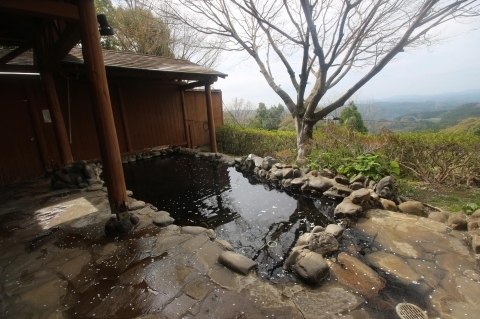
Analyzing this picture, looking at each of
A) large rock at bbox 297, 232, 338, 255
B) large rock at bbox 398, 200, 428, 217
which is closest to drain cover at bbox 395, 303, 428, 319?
large rock at bbox 297, 232, 338, 255

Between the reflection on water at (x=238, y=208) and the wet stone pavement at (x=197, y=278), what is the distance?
0.52 m

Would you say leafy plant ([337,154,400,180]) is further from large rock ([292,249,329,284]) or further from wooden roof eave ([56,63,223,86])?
wooden roof eave ([56,63,223,86])

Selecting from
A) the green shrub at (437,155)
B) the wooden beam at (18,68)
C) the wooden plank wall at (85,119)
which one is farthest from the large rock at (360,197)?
the wooden beam at (18,68)

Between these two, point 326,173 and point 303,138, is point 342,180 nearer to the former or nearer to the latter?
point 326,173

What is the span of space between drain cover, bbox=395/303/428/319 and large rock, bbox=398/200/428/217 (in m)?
1.86

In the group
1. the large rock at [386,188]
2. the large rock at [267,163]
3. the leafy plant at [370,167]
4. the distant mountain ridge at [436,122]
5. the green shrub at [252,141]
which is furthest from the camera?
the green shrub at [252,141]

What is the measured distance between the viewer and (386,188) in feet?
11.4

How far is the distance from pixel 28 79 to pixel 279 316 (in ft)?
26.2

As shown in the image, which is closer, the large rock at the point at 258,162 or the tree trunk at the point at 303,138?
the large rock at the point at 258,162

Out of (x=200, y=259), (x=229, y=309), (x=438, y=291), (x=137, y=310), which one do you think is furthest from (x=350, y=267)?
(x=137, y=310)

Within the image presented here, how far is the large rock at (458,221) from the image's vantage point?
2588mm

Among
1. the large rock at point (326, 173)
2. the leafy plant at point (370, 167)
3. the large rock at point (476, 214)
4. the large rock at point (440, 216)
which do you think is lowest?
the large rock at point (440, 216)

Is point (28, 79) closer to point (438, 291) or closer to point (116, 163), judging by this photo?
point (116, 163)

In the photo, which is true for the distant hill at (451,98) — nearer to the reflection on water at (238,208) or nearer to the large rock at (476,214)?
the reflection on water at (238,208)
